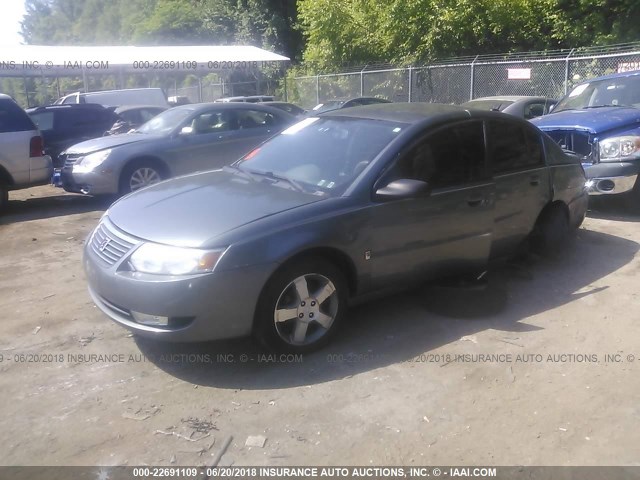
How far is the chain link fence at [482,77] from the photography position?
15.8 m

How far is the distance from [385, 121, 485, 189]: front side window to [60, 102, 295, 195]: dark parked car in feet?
17.9

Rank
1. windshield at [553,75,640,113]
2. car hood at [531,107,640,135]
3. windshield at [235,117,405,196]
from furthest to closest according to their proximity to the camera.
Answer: windshield at [553,75,640,113] < car hood at [531,107,640,135] < windshield at [235,117,405,196]

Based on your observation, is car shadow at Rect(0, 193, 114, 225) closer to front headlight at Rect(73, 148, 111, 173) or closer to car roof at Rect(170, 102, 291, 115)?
front headlight at Rect(73, 148, 111, 173)

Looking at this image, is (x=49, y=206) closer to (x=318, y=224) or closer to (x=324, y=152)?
(x=324, y=152)

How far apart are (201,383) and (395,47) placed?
1996 cm

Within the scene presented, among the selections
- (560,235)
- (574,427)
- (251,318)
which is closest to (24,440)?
(251,318)

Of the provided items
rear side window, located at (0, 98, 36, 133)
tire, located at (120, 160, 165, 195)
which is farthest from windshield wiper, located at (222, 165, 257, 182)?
rear side window, located at (0, 98, 36, 133)

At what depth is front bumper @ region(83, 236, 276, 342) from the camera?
12.5ft

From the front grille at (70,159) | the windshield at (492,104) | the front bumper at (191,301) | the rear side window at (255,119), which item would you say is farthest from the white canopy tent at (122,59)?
the front bumper at (191,301)

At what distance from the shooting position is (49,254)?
6992 mm

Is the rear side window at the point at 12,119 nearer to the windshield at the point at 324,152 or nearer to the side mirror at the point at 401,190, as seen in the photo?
the windshield at the point at 324,152

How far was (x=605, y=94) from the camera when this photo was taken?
A: 922cm

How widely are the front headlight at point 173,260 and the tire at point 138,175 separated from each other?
5658mm

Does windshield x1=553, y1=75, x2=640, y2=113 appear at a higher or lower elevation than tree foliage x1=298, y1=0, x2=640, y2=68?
lower
